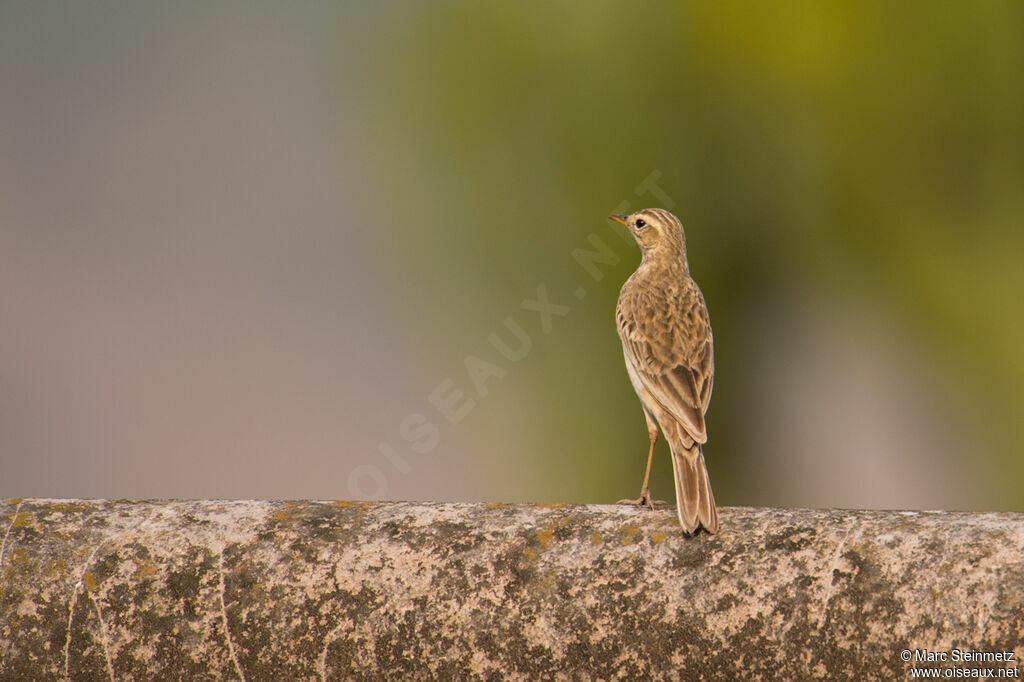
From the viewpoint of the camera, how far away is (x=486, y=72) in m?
11.2

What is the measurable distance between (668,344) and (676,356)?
11cm

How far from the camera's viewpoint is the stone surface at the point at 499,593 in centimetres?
258

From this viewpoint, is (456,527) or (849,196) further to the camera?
(849,196)

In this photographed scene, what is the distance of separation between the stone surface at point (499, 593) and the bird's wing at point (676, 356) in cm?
142

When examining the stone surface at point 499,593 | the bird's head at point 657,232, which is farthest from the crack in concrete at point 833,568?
the bird's head at point 657,232

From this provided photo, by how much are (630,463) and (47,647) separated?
24.4 ft

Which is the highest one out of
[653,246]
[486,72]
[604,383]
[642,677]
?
[486,72]

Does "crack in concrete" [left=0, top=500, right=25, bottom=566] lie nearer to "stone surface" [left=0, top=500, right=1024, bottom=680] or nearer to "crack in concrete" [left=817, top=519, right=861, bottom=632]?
"stone surface" [left=0, top=500, right=1024, bottom=680]

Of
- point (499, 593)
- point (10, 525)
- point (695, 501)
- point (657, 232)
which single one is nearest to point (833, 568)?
point (695, 501)

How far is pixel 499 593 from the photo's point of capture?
2785 mm

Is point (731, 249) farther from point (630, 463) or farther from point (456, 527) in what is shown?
point (456, 527)

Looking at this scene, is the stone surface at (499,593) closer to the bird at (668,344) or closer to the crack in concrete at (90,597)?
the crack in concrete at (90,597)

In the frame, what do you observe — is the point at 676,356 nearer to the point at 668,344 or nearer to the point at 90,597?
the point at 668,344

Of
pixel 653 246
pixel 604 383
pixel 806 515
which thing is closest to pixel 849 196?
pixel 604 383
